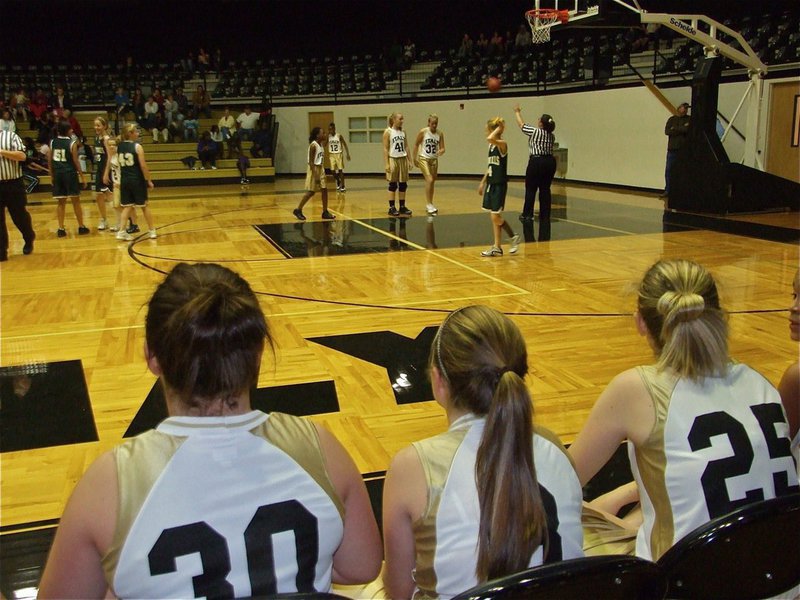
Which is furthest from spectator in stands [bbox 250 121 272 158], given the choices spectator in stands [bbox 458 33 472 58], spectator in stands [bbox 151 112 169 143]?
spectator in stands [bbox 458 33 472 58]

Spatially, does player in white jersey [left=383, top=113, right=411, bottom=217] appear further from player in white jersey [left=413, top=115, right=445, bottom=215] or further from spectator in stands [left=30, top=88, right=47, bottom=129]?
spectator in stands [left=30, top=88, right=47, bottom=129]

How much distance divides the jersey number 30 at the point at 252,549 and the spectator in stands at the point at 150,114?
20763 millimetres

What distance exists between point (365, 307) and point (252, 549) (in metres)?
4.75

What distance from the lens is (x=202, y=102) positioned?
70.8ft

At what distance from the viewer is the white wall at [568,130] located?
15.5 meters

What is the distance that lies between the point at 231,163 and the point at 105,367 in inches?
643

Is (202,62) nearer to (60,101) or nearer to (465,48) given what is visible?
(60,101)

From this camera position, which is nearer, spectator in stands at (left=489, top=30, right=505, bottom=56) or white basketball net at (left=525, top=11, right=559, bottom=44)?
white basketball net at (left=525, top=11, right=559, bottom=44)

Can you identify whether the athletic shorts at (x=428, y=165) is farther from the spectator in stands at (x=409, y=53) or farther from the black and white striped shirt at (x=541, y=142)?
the spectator in stands at (x=409, y=53)

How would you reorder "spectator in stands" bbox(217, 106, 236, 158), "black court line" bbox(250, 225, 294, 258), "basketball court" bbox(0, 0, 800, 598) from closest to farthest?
"basketball court" bbox(0, 0, 800, 598), "black court line" bbox(250, 225, 294, 258), "spectator in stands" bbox(217, 106, 236, 158)

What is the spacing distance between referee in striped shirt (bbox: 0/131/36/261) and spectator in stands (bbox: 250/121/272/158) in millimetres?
12382

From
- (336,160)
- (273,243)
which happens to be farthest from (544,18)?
(273,243)

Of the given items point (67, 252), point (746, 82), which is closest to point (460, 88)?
point (746, 82)

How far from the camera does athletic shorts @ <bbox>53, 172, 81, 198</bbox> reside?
10086mm
